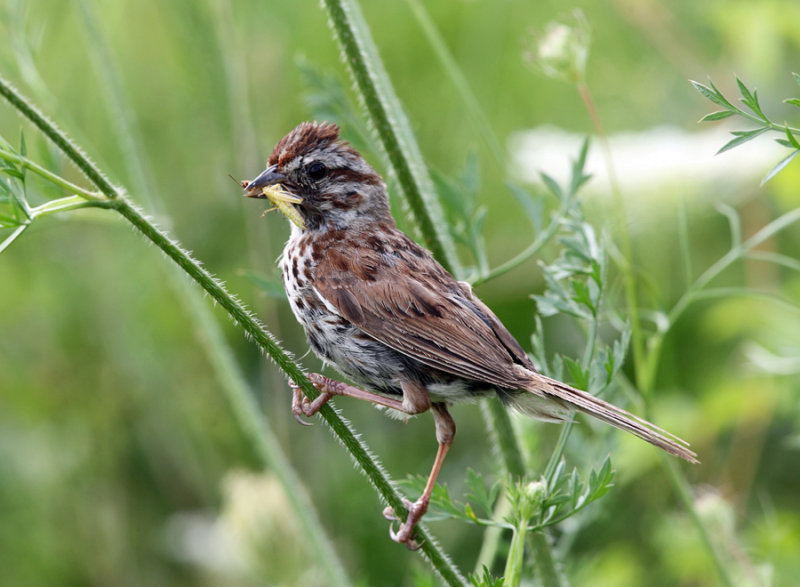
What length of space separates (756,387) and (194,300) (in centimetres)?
239

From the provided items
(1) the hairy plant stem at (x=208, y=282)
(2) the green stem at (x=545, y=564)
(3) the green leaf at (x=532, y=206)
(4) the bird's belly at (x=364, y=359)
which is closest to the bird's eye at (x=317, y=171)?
(4) the bird's belly at (x=364, y=359)

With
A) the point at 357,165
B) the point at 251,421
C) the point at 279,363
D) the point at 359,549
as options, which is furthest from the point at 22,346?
the point at 279,363

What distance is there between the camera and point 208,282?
5.61ft

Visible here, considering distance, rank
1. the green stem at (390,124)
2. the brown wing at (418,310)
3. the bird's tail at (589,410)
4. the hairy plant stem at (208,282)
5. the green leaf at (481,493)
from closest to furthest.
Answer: the hairy plant stem at (208,282), the bird's tail at (589,410), the green leaf at (481,493), the brown wing at (418,310), the green stem at (390,124)

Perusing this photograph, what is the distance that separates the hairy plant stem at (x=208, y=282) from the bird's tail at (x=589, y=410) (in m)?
0.45

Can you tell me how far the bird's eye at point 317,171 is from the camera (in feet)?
8.85

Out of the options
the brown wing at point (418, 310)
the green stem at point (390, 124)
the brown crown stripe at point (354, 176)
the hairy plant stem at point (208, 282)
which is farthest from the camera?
the brown crown stripe at point (354, 176)

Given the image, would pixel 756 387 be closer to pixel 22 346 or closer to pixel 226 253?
pixel 226 253

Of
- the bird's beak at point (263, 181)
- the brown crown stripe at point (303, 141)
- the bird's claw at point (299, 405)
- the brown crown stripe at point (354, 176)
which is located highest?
the brown crown stripe at point (303, 141)

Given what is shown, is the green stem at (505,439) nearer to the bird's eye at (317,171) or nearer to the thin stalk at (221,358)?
the thin stalk at (221,358)

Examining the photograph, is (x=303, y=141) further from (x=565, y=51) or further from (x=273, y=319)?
(x=273, y=319)

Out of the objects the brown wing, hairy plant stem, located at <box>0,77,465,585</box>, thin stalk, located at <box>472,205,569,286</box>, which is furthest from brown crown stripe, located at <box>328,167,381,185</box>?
hairy plant stem, located at <box>0,77,465,585</box>

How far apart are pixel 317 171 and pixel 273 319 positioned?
185 cm

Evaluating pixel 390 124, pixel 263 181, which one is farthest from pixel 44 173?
pixel 390 124
